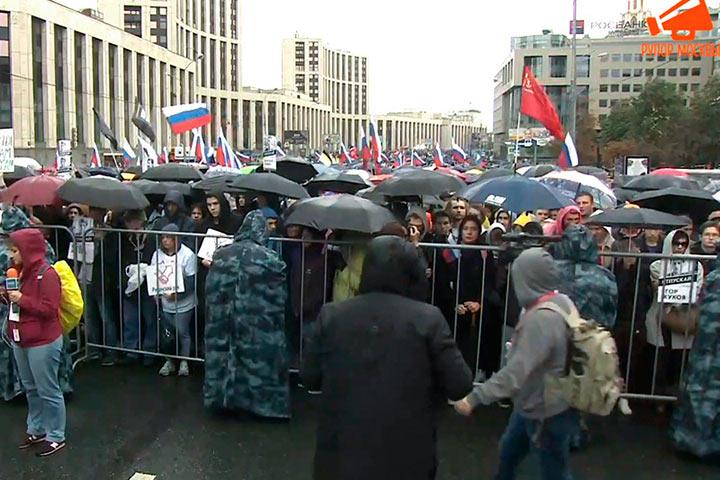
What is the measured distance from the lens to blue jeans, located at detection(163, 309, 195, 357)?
6945 mm

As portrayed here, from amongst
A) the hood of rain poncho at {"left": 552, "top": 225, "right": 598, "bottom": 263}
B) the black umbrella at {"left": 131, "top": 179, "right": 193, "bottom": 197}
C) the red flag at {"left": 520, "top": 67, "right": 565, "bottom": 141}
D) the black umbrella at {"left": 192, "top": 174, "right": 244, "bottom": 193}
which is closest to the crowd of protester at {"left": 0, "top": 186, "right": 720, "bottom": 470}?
the hood of rain poncho at {"left": 552, "top": 225, "right": 598, "bottom": 263}

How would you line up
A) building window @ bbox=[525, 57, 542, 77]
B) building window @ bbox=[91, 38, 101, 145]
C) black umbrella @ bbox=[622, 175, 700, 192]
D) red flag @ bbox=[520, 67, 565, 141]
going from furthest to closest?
building window @ bbox=[525, 57, 542, 77] → building window @ bbox=[91, 38, 101, 145] → red flag @ bbox=[520, 67, 565, 141] → black umbrella @ bbox=[622, 175, 700, 192]

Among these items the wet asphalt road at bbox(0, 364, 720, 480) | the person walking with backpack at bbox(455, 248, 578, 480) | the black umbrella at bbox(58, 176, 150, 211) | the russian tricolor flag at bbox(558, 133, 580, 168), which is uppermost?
the russian tricolor flag at bbox(558, 133, 580, 168)

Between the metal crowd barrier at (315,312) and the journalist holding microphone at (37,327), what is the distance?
172cm

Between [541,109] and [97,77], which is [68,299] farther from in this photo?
[97,77]

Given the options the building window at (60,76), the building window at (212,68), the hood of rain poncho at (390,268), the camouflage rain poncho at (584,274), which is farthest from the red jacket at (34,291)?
the building window at (212,68)

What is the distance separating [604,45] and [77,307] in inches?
4931

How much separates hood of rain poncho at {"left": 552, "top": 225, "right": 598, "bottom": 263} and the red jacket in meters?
3.45

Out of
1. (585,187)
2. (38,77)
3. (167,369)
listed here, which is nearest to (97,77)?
(38,77)

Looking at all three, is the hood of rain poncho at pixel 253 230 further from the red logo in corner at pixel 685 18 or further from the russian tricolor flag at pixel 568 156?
the red logo in corner at pixel 685 18

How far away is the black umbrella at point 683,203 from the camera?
27.5 ft

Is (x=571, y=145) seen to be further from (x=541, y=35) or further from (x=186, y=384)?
(x=541, y=35)

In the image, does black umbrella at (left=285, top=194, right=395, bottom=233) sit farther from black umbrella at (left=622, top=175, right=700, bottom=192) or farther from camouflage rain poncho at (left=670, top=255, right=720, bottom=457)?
black umbrella at (left=622, top=175, right=700, bottom=192)

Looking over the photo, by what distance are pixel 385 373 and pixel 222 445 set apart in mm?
2697
